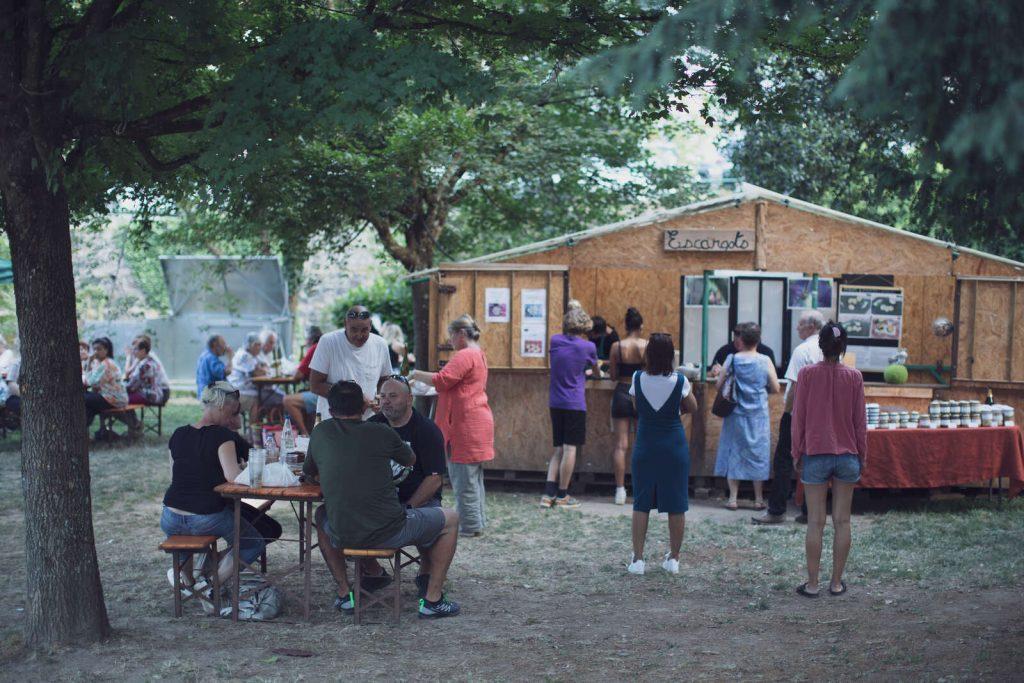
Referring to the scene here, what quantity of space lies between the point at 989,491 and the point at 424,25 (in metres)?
7.21

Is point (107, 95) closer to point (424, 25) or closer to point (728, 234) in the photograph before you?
point (424, 25)

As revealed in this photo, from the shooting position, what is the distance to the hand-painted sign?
10516 mm

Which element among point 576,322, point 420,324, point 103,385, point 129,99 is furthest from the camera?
point 420,324

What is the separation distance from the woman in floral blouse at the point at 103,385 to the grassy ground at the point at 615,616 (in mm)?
4258

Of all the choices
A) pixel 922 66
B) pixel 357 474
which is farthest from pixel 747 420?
pixel 922 66

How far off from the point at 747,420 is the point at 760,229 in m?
2.06

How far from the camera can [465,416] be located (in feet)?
27.7

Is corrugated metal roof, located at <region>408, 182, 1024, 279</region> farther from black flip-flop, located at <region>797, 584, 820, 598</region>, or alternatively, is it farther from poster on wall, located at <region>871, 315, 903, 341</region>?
black flip-flop, located at <region>797, 584, 820, 598</region>

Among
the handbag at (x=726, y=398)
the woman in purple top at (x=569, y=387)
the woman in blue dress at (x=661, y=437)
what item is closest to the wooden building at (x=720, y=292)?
the woman in purple top at (x=569, y=387)

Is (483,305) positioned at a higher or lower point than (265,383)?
higher

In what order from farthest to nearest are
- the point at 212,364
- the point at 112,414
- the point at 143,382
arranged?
the point at 143,382, the point at 112,414, the point at 212,364

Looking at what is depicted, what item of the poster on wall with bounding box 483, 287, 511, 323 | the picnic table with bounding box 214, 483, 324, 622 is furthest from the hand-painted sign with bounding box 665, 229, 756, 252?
the picnic table with bounding box 214, 483, 324, 622

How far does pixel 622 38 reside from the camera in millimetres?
5742

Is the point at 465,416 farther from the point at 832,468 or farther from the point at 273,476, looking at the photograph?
the point at 832,468
